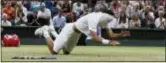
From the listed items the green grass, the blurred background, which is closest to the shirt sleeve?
the green grass

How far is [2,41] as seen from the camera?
21.0m

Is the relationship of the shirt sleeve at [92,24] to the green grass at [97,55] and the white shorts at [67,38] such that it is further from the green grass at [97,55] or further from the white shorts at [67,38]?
the white shorts at [67,38]

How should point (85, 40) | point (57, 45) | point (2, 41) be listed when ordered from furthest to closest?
point (85, 40) < point (2, 41) < point (57, 45)

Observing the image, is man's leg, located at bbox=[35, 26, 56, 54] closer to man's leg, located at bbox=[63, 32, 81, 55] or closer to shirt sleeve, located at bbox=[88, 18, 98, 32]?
man's leg, located at bbox=[63, 32, 81, 55]

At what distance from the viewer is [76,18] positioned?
927 inches

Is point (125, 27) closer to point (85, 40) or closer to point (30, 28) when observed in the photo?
point (85, 40)

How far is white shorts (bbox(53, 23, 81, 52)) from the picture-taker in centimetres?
1374

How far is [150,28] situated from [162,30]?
0.57 metres

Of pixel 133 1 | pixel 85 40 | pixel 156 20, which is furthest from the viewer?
pixel 133 1

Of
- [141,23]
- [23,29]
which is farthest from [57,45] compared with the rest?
[141,23]

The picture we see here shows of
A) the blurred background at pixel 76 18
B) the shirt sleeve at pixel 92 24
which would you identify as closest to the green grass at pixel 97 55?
the shirt sleeve at pixel 92 24

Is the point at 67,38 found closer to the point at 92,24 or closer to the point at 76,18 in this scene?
the point at 92,24

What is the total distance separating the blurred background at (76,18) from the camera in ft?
74.1

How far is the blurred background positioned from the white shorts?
23.5 ft
